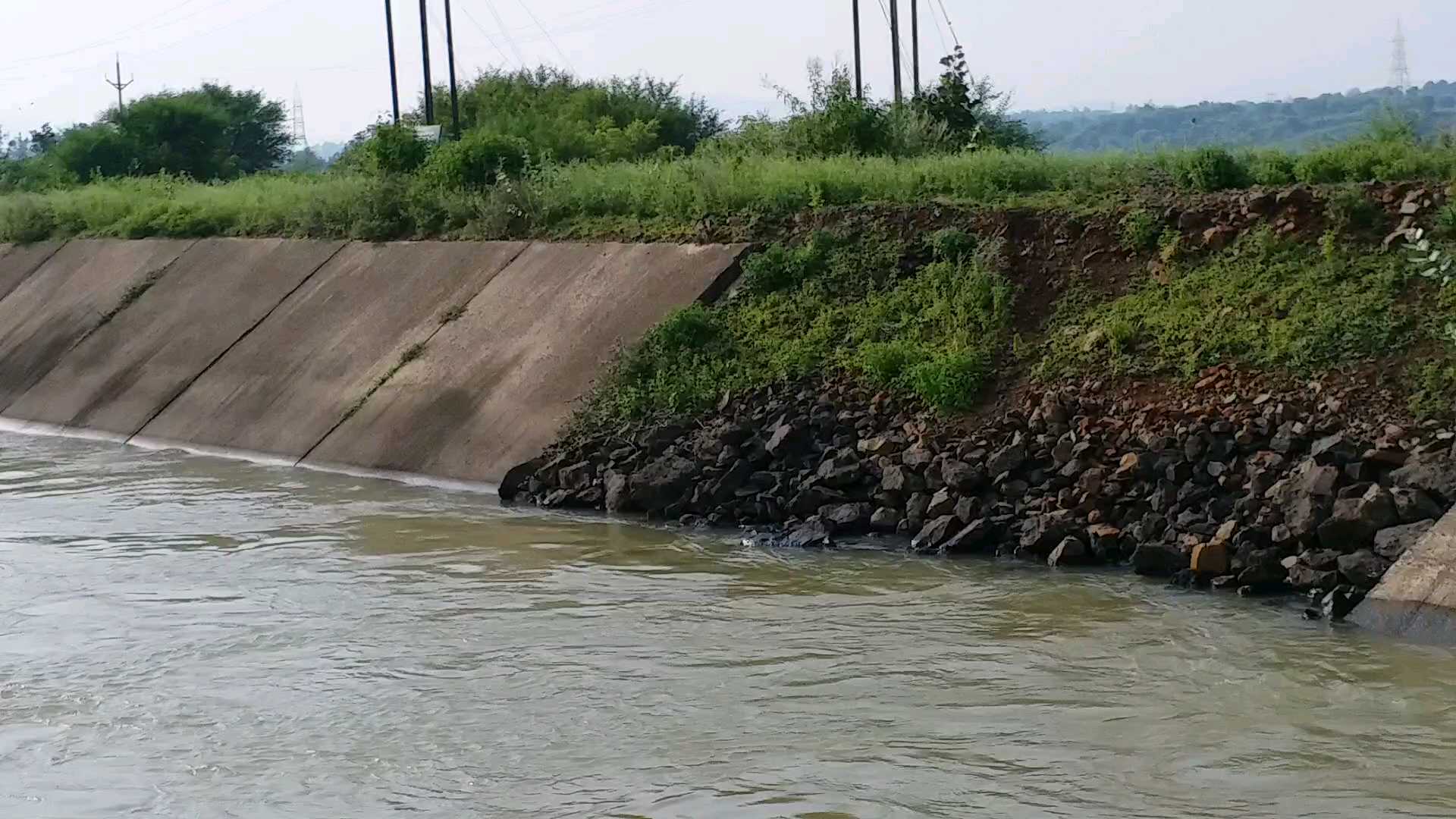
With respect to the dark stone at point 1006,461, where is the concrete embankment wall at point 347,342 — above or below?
above

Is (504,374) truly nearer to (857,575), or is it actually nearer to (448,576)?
(448,576)

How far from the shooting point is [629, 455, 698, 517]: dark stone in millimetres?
10219

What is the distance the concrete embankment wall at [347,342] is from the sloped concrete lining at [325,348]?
0.02 metres

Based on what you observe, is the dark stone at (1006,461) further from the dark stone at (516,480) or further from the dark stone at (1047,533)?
the dark stone at (516,480)

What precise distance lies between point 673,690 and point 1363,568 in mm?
3237

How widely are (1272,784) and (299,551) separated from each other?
6114mm

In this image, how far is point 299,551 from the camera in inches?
387

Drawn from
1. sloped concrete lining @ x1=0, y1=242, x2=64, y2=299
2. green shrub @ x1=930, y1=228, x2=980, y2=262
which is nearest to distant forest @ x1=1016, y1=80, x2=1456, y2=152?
green shrub @ x1=930, y1=228, x2=980, y2=262

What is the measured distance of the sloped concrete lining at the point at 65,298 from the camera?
17.4 metres

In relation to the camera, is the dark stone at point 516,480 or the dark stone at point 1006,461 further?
the dark stone at point 516,480

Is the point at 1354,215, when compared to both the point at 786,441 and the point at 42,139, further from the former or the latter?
the point at 42,139

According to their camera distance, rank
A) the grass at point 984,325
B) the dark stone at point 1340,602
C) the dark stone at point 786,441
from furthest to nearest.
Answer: the dark stone at point 786,441 < the grass at point 984,325 < the dark stone at point 1340,602

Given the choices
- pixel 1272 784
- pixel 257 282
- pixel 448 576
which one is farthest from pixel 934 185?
pixel 1272 784

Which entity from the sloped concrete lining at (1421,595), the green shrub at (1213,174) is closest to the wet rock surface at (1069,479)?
the sloped concrete lining at (1421,595)
